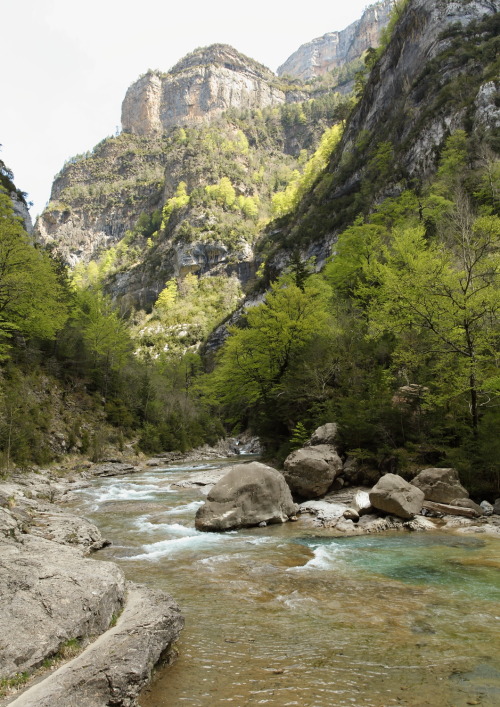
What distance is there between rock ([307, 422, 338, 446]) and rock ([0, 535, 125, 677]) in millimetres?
12647

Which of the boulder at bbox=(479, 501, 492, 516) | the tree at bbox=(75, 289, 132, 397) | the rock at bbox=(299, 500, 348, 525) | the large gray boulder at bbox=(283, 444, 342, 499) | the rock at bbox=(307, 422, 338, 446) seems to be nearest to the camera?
the boulder at bbox=(479, 501, 492, 516)

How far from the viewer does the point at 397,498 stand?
11.8 m

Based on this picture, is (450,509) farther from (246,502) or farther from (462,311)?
(462,311)

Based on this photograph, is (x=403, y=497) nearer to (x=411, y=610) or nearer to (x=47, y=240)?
(x=411, y=610)

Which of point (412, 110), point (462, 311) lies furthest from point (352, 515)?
point (412, 110)

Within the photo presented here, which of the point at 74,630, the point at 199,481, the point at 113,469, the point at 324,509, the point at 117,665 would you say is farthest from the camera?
the point at 113,469

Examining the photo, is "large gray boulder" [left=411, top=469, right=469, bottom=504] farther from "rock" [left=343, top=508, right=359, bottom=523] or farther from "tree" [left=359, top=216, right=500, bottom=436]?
"rock" [left=343, top=508, right=359, bottom=523]

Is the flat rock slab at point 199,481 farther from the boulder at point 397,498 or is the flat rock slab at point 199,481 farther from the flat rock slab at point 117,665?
the flat rock slab at point 117,665

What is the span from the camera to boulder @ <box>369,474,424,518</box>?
11656 mm

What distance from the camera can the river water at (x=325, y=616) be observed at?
4.11 m

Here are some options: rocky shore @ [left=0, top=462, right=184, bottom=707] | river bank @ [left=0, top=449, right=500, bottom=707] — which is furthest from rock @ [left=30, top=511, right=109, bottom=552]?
rocky shore @ [left=0, top=462, right=184, bottom=707]

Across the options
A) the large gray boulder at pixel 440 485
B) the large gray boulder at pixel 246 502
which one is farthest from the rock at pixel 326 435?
the large gray boulder at pixel 246 502

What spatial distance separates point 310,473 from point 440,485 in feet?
14.0

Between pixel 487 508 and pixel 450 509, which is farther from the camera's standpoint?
pixel 487 508
